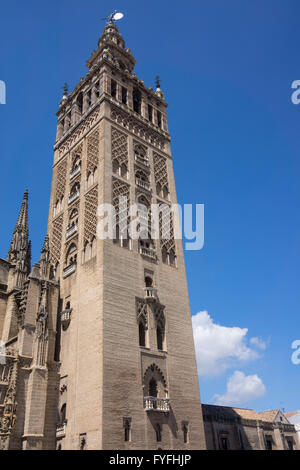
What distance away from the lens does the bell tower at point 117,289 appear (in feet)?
67.6

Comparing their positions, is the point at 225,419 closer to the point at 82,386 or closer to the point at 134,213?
the point at 82,386

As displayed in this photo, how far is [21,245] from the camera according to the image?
32.2 meters

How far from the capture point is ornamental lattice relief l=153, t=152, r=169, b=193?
3222 centimetres

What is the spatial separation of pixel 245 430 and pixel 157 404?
12.5 metres

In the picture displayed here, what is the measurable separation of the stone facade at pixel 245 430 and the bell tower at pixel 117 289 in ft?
17.0

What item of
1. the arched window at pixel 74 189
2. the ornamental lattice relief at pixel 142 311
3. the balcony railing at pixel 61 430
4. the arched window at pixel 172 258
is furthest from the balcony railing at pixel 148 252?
the balcony railing at pixel 61 430

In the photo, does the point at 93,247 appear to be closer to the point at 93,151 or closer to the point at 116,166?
the point at 116,166

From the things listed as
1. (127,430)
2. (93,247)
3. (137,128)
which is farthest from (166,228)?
(127,430)

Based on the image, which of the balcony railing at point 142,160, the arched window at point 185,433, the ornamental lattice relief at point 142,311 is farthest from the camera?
the balcony railing at point 142,160

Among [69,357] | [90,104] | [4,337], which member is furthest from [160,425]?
[90,104]

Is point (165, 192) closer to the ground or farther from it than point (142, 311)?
farther from it

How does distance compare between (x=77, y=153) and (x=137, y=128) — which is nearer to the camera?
(x=77, y=153)

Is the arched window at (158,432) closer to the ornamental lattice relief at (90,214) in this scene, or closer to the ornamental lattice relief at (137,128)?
the ornamental lattice relief at (90,214)

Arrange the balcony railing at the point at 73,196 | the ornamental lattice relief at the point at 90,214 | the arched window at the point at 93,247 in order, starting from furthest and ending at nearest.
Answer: the balcony railing at the point at 73,196, the ornamental lattice relief at the point at 90,214, the arched window at the point at 93,247
